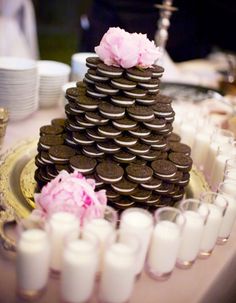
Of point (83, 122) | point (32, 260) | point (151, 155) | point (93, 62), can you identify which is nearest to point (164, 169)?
point (151, 155)

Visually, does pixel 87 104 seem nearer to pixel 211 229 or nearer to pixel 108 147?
pixel 108 147

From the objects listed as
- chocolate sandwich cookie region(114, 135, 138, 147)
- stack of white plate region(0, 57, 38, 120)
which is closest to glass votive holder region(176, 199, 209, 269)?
chocolate sandwich cookie region(114, 135, 138, 147)

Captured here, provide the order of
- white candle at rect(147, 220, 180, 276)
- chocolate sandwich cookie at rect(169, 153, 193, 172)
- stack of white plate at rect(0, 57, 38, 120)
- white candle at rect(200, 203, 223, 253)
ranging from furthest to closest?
stack of white plate at rect(0, 57, 38, 120), chocolate sandwich cookie at rect(169, 153, 193, 172), white candle at rect(200, 203, 223, 253), white candle at rect(147, 220, 180, 276)

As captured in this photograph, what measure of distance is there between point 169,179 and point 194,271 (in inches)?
10.7

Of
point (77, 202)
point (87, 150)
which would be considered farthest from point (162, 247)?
point (87, 150)

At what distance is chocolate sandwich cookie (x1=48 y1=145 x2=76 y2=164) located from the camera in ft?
3.62

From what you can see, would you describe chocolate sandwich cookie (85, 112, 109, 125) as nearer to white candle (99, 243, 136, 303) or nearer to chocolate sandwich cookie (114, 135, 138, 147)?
chocolate sandwich cookie (114, 135, 138, 147)

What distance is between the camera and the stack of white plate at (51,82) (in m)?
1.77

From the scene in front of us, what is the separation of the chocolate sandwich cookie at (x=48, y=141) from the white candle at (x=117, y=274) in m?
0.46

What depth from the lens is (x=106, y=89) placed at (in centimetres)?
108

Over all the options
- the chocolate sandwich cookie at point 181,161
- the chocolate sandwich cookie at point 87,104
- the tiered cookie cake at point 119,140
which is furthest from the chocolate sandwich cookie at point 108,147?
the chocolate sandwich cookie at point 181,161

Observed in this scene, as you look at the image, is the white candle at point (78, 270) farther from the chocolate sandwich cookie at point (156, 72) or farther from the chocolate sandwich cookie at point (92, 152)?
the chocolate sandwich cookie at point (156, 72)

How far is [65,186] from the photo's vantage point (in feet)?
3.02

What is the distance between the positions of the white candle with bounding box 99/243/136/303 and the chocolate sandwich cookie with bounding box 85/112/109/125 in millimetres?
384
